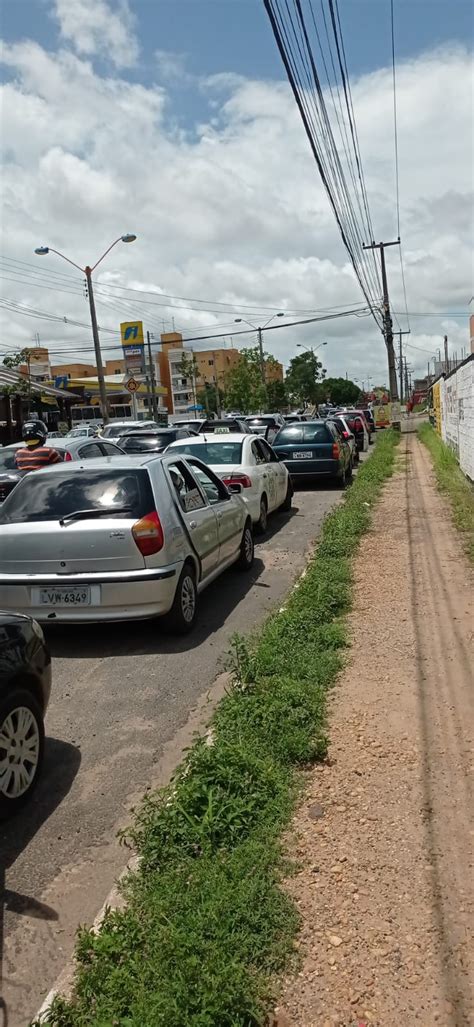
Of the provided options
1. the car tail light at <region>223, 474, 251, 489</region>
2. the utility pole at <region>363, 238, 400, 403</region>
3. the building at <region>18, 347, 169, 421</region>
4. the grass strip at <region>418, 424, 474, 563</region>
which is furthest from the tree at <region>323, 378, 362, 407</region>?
the car tail light at <region>223, 474, 251, 489</region>

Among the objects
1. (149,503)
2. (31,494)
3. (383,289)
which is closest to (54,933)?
(149,503)

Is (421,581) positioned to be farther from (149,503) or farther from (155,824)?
(155,824)

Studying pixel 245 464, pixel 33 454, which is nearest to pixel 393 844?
pixel 245 464

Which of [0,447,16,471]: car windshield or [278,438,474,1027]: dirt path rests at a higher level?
[0,447,16,471]: car windshield

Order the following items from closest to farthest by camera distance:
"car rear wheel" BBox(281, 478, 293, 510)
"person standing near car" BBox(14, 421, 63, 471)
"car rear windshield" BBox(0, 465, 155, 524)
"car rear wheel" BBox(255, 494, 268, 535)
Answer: "car rear windshield" BBox(0, 465, 155, 524)
"car rear wheel" BBox(255, 494, 268, 535)
"person standing near car" BBox(14, 421, 63, 471)
"car rear wheel" BBox(281, 478, 293, 510)

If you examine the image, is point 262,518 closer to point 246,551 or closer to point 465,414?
point 246,551

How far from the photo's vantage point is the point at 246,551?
8547 mm

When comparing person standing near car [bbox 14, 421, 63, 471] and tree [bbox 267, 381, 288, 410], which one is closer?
person standing near car [bbox 14, 421, 63, 471]

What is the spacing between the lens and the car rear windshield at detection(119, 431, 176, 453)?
17297 mm

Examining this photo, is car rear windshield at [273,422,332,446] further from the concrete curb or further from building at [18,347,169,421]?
building at [18,347,169,421]

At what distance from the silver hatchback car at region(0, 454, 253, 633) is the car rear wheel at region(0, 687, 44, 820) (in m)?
1.93

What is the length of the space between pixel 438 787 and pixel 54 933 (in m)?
1.80

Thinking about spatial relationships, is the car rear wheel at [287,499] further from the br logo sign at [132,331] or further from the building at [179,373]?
the building at [179,373]

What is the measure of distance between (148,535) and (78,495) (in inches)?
29.3
